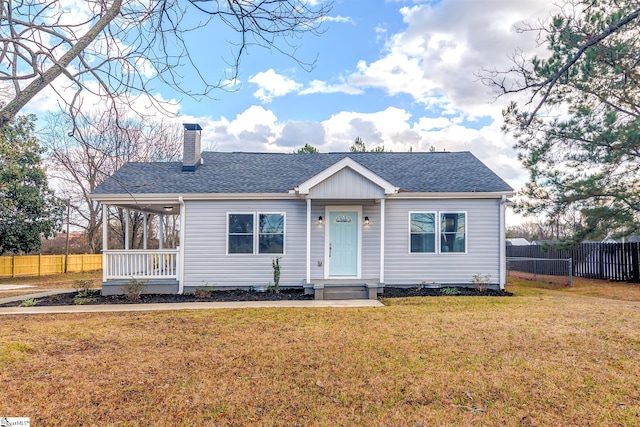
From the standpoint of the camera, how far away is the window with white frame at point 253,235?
11.9 metres

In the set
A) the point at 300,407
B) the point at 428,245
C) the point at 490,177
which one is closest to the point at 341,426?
the point at 300,407

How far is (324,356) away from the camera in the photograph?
17.5ft

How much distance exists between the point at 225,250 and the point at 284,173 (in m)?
3.14

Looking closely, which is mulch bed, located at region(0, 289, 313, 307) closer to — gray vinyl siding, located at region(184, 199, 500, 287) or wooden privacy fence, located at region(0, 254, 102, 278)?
gray vinyl siding, located at region(184, 199, 500, 287)

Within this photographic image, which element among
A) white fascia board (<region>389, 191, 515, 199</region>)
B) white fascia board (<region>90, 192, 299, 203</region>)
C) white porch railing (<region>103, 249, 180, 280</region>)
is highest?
white fascia board (<region>389, 191, 515, 199</region>)

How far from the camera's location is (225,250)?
11.9 meters

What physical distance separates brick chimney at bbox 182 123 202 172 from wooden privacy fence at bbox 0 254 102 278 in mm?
13850

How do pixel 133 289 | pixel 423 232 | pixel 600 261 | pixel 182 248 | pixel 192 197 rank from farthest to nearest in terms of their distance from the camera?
pixel 600 261 < pixel 423 232 < pixel 192 197 < pixel 182 248 < pixel 133 289

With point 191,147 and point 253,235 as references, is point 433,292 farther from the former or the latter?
point 191,147

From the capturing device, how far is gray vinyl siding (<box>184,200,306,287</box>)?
11820 mm

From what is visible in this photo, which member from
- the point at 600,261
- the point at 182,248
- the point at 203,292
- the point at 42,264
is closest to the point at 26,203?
the point at 42,264

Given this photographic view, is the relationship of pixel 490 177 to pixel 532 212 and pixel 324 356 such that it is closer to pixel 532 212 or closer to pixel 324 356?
pixel 532 212

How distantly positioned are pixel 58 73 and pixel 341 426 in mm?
3936

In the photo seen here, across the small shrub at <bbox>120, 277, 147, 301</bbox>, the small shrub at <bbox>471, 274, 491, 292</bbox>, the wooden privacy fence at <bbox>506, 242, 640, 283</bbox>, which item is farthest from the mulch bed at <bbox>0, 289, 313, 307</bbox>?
the wooden privacy fence at <bbox>506, 242, 640, 283</bbox>
